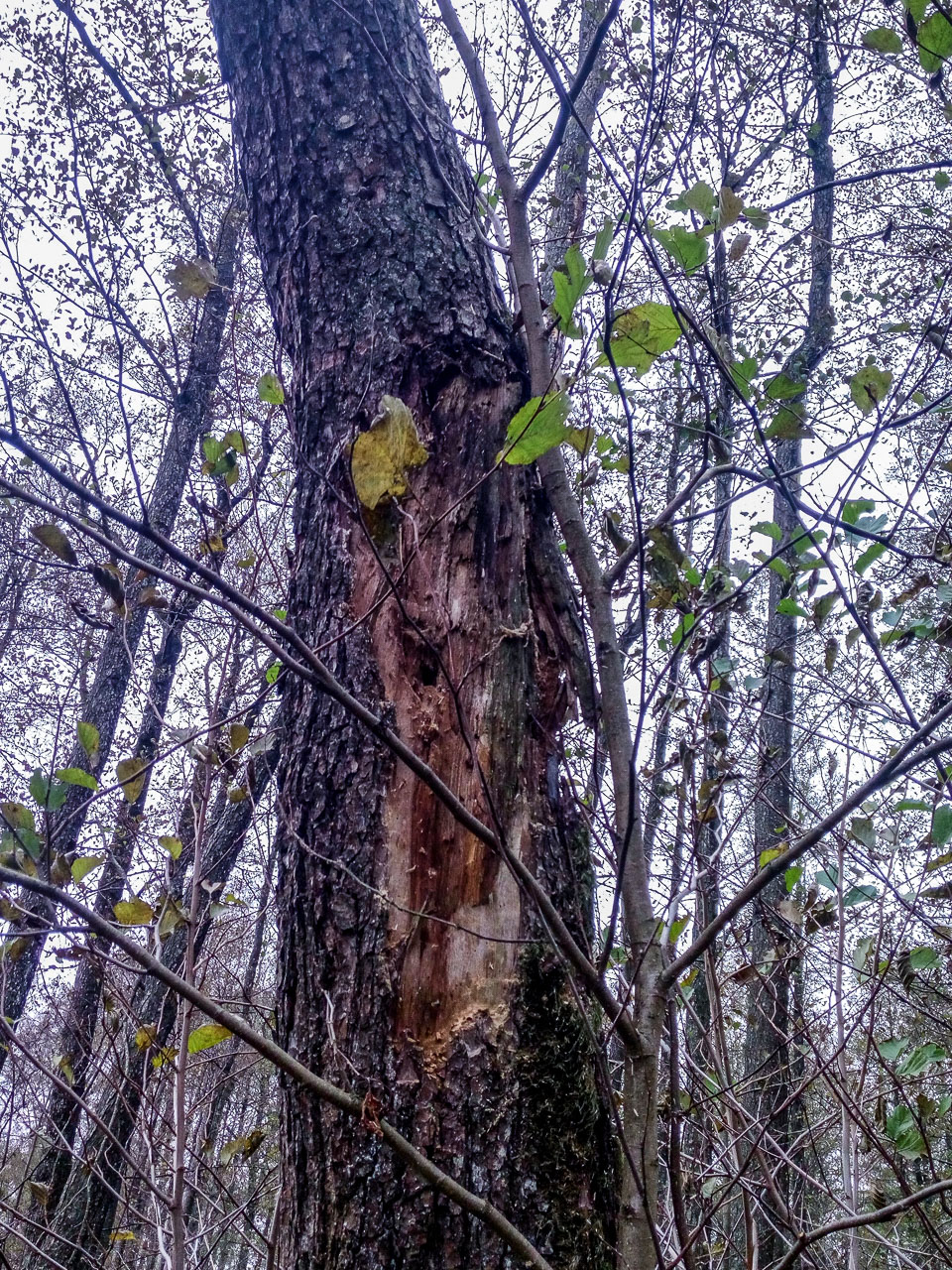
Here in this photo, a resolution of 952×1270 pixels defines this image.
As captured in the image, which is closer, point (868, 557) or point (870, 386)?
point (870, 386)

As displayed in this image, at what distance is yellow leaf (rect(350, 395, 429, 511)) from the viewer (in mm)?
823

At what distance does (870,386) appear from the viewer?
1171mm

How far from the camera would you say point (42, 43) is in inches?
210

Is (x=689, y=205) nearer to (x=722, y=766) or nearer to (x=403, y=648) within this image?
(x=403, y=648)

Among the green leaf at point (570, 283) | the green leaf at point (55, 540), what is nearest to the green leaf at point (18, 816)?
the green leaf at point (55, 540)

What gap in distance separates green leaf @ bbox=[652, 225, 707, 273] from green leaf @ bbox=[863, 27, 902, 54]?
61cm

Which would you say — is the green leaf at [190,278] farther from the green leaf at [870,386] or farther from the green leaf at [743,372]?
the green leaf at [870,386]

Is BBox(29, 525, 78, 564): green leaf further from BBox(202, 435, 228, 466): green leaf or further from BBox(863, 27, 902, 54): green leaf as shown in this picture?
BBox(863, 27, 902, 54): green leaf

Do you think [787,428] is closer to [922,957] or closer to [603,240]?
[603,240]

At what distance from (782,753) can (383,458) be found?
2.54 metres

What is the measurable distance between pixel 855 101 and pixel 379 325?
21.2ft

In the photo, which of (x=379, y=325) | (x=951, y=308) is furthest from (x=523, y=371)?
(x=951, y=308)

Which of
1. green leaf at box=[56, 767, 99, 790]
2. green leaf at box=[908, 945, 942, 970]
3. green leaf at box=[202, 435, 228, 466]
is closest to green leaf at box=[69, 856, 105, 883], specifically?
green leaf at box=[56, 767, 99, 790]

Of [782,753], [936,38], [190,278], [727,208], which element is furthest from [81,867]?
[782,753]
